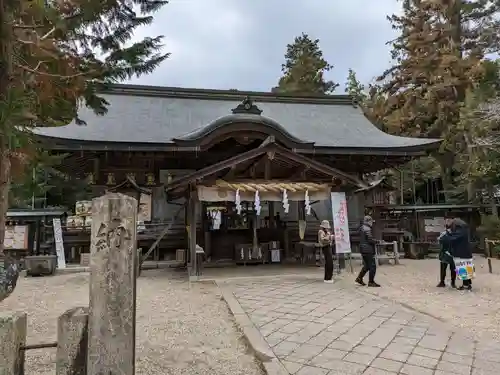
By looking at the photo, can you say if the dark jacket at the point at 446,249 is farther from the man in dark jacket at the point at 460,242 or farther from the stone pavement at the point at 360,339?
the stone pavement at the point at 360,339

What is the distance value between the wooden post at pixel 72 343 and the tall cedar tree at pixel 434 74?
20687 mm

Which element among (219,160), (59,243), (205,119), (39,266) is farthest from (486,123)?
(39,266)

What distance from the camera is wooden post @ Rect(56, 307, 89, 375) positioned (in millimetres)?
2531

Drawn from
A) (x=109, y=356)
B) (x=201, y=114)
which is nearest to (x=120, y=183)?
(x=201, y=114)

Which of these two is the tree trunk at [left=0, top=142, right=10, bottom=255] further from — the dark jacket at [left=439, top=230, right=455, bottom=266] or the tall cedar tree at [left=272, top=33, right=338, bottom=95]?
the tall cedar tree at [left=272, top=33, right=338, bottom=95]

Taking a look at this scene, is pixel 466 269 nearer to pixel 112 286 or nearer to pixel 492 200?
pixel 112 286

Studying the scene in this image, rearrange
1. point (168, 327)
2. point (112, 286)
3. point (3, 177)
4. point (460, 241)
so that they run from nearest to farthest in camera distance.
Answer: point (112, 286), point (3, 177), point (168, 327), point (460, 241)

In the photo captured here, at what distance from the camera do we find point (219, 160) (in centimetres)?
1355

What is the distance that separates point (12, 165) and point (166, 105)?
13.6m

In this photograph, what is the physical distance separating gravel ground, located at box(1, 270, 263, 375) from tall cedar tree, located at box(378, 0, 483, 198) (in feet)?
57.1

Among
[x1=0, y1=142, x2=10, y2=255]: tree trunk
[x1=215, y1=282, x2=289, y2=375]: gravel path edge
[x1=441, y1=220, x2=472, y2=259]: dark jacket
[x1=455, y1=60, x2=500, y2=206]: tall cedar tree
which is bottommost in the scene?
[x1=215, y1=282, x2=289, y2=375]: gravel path edge

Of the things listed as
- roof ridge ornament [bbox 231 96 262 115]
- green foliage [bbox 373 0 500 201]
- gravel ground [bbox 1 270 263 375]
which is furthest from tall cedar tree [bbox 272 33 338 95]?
gravel ground [bbox 1 270 263 375]

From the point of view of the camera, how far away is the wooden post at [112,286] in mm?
2602

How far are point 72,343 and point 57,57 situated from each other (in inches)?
131
